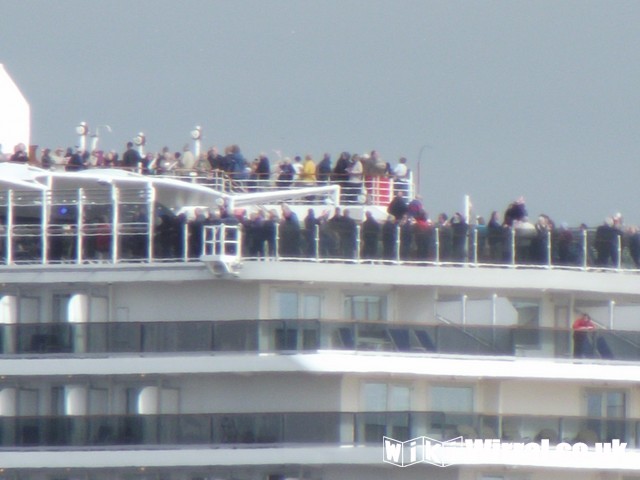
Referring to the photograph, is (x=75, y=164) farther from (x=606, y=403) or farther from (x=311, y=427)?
(x=606, y=403)

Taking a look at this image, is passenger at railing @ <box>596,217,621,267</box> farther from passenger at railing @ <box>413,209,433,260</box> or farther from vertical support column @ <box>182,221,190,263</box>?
vertical support column @ <box>182,221,190,263</box>

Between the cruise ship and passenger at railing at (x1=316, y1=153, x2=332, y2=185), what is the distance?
3107 millimetres

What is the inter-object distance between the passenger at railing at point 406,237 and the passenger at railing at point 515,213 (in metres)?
2.47

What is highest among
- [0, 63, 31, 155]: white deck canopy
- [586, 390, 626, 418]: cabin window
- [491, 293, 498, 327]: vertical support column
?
[0, 63, 31, 155]: white deck canopy

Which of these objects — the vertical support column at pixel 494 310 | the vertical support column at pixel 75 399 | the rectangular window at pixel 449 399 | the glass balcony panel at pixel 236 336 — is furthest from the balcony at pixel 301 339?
the rectangular window at pixel 449 399

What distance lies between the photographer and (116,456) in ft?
216

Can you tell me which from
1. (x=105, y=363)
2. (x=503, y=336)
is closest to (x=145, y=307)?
(x=105, y=363)

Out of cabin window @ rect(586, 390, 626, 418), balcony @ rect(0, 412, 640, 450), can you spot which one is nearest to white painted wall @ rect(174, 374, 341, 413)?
balcony @ rect(0, 412, 640, 450)

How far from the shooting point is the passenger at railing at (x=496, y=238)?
220 feet

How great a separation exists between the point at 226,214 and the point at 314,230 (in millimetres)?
2071

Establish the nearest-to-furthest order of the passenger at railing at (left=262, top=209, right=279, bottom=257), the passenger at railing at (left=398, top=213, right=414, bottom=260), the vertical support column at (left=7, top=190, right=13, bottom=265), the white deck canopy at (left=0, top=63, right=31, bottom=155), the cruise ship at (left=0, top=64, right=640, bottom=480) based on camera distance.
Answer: the cruise ship at (left=0, top=64, right=640, bottom=480) → the passenger at railing at (left=262, top=209, right=279, bottom=257) → the passenger at railing at (left=398, top=213, right=414, bottom=260) → the vertical support column at (left=7, top=190, right=13, bottom=265) → the white deck canopy at (left=0, top=63, right=31, bottom=155)

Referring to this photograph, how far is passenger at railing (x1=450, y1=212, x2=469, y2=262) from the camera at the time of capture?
219 feet

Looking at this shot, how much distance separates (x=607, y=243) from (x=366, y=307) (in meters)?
5.74

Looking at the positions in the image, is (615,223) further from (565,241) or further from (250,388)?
(250,388)
